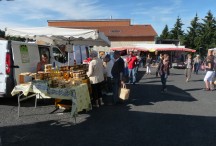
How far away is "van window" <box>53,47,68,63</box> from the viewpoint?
497 inches

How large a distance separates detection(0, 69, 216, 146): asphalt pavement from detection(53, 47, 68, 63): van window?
11.2 ft

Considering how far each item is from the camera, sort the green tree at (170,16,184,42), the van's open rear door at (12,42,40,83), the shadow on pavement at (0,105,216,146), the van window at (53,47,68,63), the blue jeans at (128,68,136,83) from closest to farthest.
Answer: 1. the shadow on pavement at (0,105,216,146)
2. the van's open rear door at (12,42,40,83)
3. the van window at (53,47,68,63)
4. the blue jeans at (128,68,136,83)
5. the green tree at (170,16,184,42)

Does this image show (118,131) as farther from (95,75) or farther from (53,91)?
(95,75)

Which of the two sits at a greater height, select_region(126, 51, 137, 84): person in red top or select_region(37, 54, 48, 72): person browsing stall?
select_region(37, 54, 48, 72): person browsing stall

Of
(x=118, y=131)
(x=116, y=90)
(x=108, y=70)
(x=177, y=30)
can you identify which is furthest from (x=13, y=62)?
(x=177, y=30)

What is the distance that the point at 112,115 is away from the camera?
7812 mm


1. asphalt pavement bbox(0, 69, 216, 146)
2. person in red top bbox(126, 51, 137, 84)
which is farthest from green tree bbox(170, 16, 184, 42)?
asphalt pavement bbox(0, 69, 216, 146)

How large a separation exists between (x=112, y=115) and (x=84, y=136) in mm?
2075

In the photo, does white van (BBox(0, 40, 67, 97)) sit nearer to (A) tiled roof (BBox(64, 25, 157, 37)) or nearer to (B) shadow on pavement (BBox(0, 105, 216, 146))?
(B) shadow on pavement (BBox(0, 105, 216, 146))

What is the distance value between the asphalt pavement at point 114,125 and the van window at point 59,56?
3.41 metres

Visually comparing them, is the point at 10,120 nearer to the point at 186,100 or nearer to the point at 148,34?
the point at 186,100

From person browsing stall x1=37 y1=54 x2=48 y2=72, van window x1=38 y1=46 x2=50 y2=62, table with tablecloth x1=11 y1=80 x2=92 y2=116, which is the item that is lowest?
table with tablecloth x1=11 y1=80 x2=92 y2=116

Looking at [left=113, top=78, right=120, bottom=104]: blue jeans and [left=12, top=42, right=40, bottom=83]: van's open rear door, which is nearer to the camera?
[left=12, top=42, right=40, bottom=83]: van's open rear door

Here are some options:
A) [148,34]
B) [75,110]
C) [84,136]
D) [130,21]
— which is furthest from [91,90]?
[130,21]
